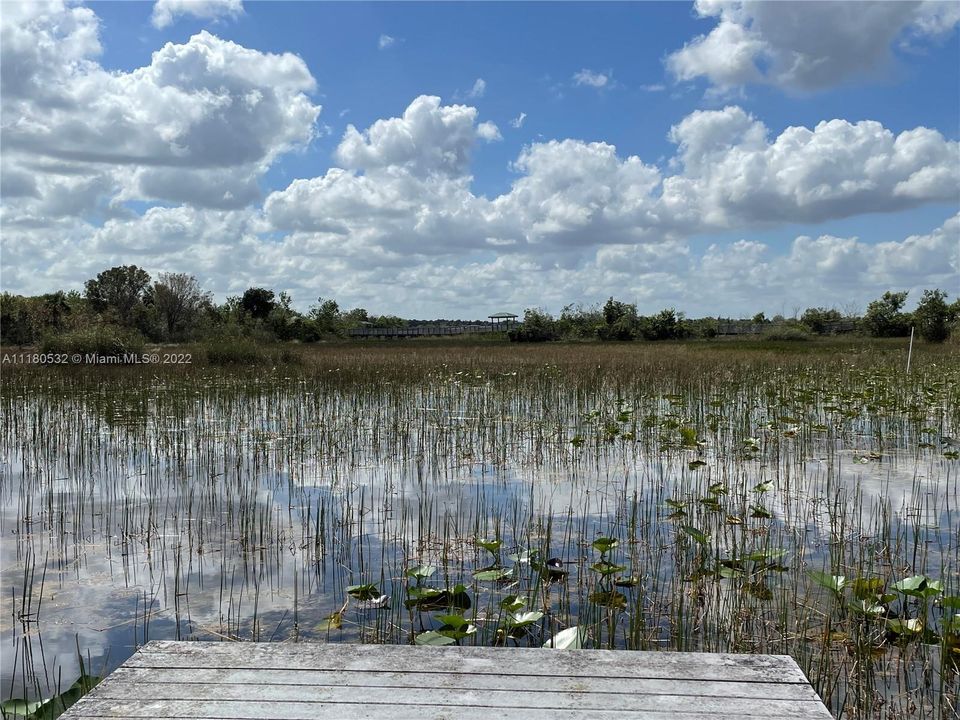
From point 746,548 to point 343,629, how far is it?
2683 millimetres

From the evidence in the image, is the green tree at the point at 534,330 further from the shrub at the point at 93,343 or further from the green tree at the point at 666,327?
the shrub at the point at 93,343

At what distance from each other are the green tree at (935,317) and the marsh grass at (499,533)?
29.6 m

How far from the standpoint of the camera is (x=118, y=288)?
5375 cm

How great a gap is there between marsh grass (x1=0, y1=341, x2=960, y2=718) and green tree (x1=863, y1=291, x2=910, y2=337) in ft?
133

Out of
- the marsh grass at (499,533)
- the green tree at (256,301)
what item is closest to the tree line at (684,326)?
the green tree at (256,301)

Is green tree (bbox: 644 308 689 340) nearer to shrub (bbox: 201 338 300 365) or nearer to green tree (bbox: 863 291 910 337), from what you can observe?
green tree (bbox: 863 291 910 337)

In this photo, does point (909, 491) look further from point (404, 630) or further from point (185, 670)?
point (185, 670)

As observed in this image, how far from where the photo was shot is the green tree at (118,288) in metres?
52.9

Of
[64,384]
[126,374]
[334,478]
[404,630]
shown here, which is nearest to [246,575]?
[404,630]

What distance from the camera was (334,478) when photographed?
6.82 meters

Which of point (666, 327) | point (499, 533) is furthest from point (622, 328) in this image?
point (499, 533)

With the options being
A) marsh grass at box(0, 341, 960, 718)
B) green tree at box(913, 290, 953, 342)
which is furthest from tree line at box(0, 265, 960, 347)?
marsh grass at box(0, 341, 960, 718)

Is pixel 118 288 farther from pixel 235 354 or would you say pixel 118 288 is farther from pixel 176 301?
pixel 235 354

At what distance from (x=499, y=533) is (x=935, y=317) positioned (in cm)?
3888
